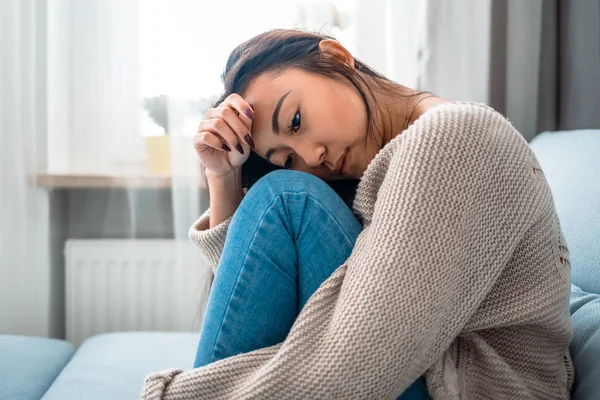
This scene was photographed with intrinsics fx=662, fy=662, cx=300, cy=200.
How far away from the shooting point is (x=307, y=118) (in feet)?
3.27

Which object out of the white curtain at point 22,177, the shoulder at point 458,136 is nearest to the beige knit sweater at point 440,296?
the shoulder at point 458,136

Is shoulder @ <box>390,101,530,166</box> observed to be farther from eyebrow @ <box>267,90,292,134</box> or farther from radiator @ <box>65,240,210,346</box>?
radiator @ <box>65,240,210,346</box>

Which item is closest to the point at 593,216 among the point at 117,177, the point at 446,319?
the point at 446,319

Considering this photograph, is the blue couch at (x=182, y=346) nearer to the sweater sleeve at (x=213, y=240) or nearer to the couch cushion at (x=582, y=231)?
the couch cushion at (x=582, y=231)

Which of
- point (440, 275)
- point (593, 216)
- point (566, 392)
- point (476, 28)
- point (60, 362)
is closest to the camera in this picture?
point (440, 275)

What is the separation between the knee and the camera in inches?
32.0

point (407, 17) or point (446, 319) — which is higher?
point (407, 17)

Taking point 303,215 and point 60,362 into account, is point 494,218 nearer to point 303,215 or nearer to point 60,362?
point 303,215

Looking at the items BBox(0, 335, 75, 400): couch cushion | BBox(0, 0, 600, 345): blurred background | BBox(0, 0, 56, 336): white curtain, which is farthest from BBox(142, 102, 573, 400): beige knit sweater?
BBox(0, 0, 56, 336): white curtain

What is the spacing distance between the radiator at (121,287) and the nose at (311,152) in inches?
33.0

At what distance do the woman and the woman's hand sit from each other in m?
0.19

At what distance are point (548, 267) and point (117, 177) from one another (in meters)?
1.24

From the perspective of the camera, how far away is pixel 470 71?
1739mm

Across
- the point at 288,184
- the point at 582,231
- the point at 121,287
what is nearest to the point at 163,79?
the point at 121,287
